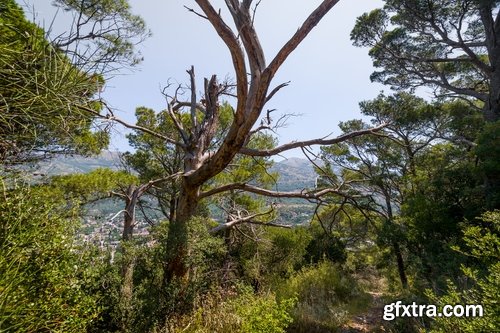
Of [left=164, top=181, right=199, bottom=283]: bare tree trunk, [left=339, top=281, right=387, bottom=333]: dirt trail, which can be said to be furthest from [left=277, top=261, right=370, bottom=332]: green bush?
[left=164, top=181, right=199, bottom=283]: bare tree trunk

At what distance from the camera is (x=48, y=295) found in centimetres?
212

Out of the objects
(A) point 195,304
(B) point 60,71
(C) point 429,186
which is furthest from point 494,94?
(B) point 60,71

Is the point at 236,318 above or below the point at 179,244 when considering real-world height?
below

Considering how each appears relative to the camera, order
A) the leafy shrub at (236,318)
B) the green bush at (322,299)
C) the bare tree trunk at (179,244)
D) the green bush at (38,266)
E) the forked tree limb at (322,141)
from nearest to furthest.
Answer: the green bush at (38,266) → the leafy shrub at (236,318) → the forked tree limb at (322,141) → the bare tree trunk at (179,244) → the green bush at (322,299)

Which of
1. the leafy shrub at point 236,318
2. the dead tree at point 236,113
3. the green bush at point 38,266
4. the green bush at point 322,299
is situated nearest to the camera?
the green bush at point 38,266

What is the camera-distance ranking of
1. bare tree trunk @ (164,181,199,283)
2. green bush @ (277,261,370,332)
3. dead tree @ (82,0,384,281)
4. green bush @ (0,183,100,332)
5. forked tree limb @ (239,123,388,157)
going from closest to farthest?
1. green bush @ (0,183,100,332)
2. dead tree @ (82,0,384,281)
3. forked tree limb @ (239,123,388,157)
4. bare tree trunk @ (164,181,199,283)
5. green bush @ (277,261,370,332)

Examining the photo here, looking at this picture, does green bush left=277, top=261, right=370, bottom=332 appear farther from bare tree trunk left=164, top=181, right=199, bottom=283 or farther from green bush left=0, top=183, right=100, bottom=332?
green bush left=0, top=183, right=100, bottom=332

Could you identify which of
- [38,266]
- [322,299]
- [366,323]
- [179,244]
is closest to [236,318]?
[179,244]

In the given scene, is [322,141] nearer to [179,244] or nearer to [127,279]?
[179,244]

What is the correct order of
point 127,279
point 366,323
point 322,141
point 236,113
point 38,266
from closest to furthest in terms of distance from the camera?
point 38,266 < point 236,113 < point 322,141 < point 127,279 < point 366,323

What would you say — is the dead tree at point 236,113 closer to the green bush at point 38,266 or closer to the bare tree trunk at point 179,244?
the bare tree trunk at point 179,244

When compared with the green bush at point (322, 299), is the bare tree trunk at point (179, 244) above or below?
above

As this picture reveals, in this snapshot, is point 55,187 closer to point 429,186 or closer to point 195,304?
point 195,304

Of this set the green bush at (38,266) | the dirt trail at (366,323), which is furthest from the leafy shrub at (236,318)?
the dirt trail at (366,323)
